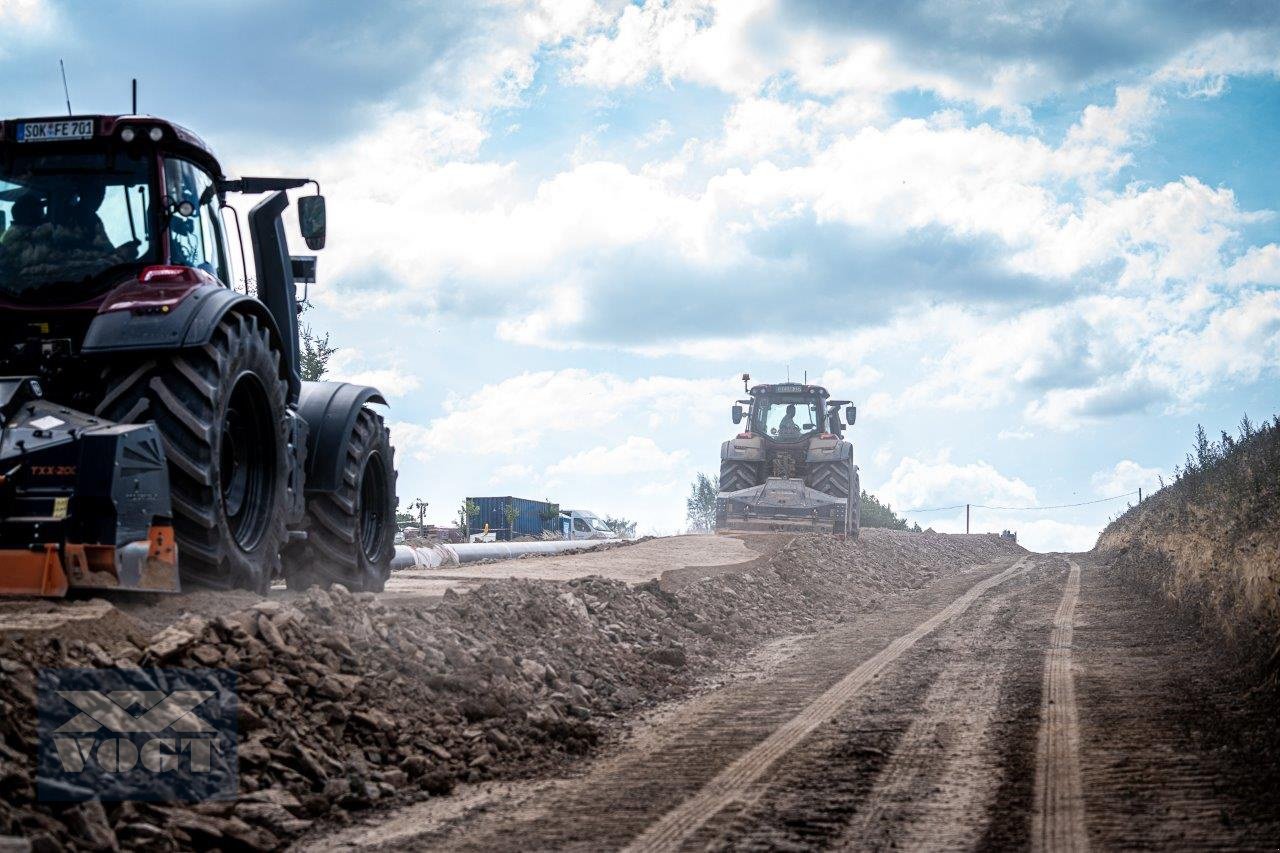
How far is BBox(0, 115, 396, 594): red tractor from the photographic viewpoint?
19.5 feet

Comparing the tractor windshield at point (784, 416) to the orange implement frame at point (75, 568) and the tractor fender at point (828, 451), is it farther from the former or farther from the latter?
the orange implement frame at point (75, 568)

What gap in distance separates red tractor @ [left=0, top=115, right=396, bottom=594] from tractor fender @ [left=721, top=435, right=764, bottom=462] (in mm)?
19207

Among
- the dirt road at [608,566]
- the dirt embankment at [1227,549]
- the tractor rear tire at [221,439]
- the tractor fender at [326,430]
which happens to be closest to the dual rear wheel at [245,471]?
the tractor rear tire at [221,439]

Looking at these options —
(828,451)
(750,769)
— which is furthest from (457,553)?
(750,769)

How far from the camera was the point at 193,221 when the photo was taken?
7.73 m

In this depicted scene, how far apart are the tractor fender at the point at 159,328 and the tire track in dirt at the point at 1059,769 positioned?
5.11m

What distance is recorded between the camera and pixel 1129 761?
247 inches

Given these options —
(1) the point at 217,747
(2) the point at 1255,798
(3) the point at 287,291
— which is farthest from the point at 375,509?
(2) the point at 1255,798

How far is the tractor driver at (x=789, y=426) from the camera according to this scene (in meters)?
28.4

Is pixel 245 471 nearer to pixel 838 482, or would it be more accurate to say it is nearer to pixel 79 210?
pixel 79 210

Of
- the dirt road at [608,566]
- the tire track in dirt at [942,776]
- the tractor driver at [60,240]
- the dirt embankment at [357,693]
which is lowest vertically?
the tire track in dirt at [942,776]

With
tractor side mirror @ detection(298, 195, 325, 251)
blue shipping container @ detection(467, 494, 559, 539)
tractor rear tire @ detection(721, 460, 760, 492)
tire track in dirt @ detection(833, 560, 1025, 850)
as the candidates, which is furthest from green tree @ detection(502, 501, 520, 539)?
tractor side mirror @ detection(298, 195, 325, 251)

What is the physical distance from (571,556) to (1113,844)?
13.8 metres

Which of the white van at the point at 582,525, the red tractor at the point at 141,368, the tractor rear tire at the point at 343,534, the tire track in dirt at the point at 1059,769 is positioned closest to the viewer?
the tire track in dirt at the point at 1059,769
